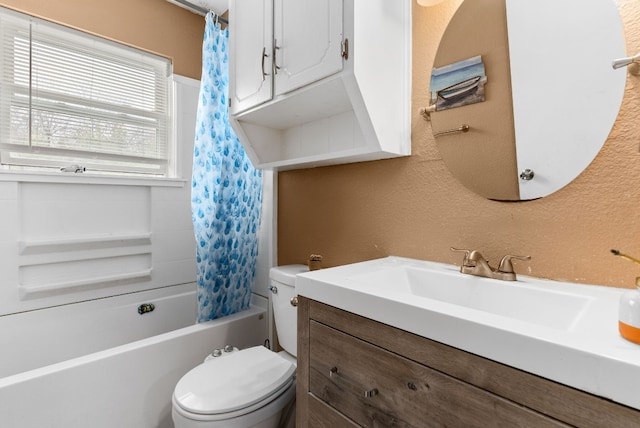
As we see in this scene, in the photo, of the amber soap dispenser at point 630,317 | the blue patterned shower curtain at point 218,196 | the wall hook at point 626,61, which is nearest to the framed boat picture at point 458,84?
the wall hook at point 626,61

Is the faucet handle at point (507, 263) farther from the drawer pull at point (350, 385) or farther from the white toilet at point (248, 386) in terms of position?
the white toilet at point (248, 386)

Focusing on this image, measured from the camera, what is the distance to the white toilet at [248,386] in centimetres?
105

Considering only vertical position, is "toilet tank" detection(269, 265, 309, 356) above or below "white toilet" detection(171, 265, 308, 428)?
above

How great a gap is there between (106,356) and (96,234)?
0.81m

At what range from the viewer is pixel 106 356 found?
1396 mm

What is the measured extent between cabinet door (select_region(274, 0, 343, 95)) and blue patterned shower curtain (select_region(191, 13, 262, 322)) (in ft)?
2.06

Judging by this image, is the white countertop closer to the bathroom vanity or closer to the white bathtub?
the bathroom vanity

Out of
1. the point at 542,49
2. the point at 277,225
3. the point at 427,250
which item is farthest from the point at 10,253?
the point at 542,49

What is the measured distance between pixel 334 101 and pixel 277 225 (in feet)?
2.88

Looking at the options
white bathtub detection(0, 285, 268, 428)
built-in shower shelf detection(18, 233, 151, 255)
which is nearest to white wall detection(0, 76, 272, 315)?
built-in shower shelf detection(18, 233, 151, 255)

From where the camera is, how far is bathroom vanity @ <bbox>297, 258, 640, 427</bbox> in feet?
1.51

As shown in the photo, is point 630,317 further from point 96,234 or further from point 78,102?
point 78,102

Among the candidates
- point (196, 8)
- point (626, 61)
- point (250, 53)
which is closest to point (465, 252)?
point (626, 61)

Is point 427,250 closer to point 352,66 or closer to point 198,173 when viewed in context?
point 352,66
